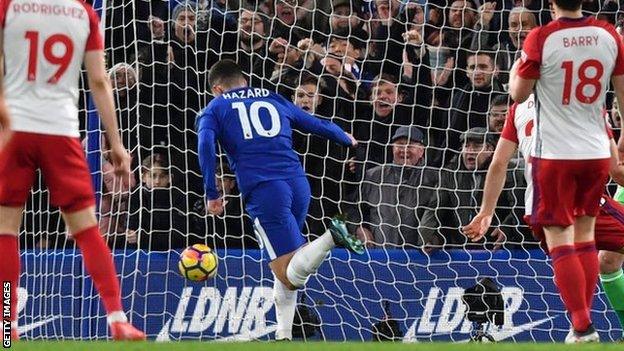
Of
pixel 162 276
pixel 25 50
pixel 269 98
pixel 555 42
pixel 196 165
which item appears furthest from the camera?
pixel 196 165

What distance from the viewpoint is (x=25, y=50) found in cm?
698

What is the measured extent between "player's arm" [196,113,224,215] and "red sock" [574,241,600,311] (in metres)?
2.62

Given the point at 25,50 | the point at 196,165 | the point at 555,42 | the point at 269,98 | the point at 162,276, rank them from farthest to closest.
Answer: the point at 196,165 → the point at 162,276 → the point at 269,98 → the point at 555,42 → the point at 25,50

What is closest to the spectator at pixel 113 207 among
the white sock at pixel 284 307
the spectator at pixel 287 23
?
the white sock at pixel 284 307

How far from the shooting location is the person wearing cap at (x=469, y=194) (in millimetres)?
11539

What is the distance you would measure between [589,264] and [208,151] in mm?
2887

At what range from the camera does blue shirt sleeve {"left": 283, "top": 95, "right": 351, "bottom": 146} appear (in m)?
9.95

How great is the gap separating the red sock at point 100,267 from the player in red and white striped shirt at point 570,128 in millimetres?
2204

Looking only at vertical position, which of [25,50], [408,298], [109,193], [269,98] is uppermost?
[25,50]

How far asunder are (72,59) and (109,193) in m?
4.06

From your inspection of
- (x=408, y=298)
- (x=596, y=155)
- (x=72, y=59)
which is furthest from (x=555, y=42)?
(x=408, y=298)

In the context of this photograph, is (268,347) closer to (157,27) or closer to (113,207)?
(113,207)

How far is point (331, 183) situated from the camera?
11812 millimetres

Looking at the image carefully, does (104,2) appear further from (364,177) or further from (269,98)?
(364,177)
